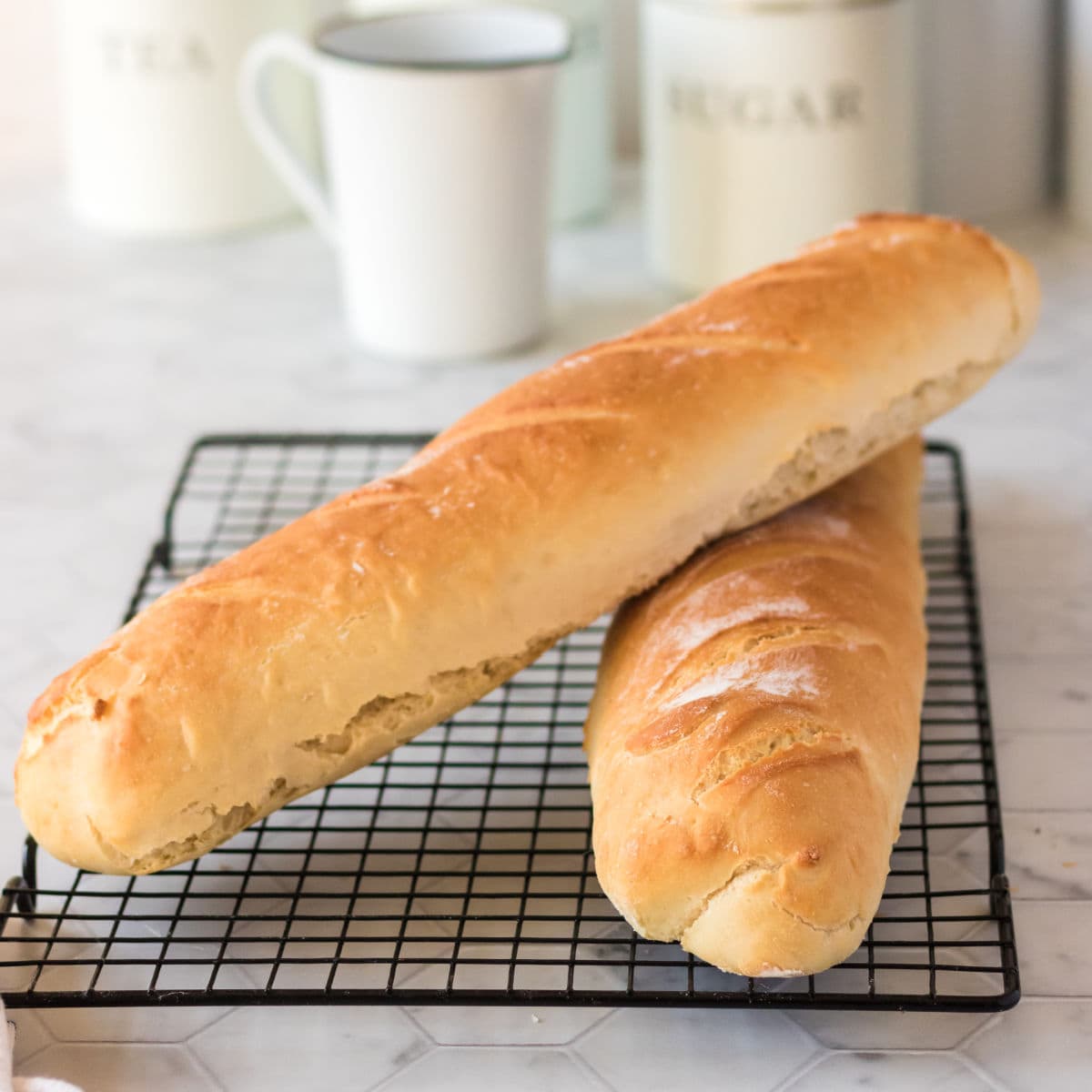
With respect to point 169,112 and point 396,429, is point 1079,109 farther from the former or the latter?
point 169,112

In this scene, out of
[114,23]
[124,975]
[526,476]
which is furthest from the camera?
[114,23]

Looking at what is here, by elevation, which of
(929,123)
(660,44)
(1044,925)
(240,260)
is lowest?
(1044,925)

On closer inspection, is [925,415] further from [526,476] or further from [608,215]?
[608,215]

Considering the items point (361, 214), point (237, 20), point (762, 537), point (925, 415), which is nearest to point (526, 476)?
point (762, 537)

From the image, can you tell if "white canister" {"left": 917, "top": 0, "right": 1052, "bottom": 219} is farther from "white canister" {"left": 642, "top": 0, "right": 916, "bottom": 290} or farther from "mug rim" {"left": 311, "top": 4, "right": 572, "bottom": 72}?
"mug rim" {"left": 311, "top": 4, "right": 572, "bottom": 72}

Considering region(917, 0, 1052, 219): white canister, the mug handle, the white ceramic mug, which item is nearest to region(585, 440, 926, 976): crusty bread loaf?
the white ceramic mug

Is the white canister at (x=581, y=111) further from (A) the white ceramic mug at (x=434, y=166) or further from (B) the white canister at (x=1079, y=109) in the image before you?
(B) the white canister at (x=1079, y=109)
